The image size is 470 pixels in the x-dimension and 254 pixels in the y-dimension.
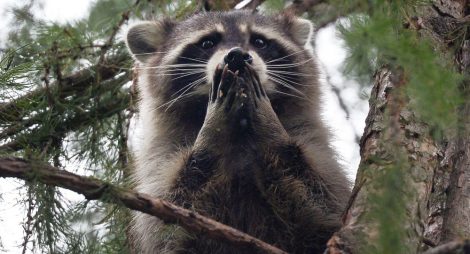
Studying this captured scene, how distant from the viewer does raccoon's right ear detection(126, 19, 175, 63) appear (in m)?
5.17

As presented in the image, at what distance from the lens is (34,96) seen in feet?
12.4

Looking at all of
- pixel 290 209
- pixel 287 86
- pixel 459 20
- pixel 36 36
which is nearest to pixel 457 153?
pixel 459 20

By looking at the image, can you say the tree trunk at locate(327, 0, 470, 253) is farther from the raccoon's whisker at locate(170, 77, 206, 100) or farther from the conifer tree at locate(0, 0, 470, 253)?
the raccoon's whisker at locate(170, 77, 206, 100)

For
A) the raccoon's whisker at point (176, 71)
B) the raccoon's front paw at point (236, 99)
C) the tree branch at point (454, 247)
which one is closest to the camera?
the tree branch at point (454, 247)

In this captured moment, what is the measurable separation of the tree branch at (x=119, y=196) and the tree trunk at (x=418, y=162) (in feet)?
1.27

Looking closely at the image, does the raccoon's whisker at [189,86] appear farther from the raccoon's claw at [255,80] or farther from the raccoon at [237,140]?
the raccoon's claw at [255,80]

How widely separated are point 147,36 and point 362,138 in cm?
232

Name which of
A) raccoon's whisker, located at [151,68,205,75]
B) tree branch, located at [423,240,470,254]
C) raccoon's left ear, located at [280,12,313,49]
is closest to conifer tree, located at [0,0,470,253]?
tree branch, located at [423,240,470,254]

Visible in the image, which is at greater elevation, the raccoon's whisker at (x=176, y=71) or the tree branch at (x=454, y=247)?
the raccoon's whisker at (x=176, y=71)

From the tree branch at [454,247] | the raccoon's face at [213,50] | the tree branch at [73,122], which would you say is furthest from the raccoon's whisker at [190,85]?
the tree branch at [454,247]

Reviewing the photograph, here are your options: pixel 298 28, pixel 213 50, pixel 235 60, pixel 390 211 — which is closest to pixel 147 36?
pixel 213 50

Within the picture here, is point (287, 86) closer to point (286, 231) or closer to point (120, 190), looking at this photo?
point (286, 231)

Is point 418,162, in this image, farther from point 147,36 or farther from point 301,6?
point 301,6

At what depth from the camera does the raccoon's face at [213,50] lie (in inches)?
181
